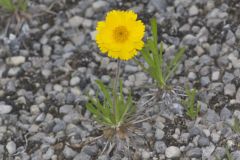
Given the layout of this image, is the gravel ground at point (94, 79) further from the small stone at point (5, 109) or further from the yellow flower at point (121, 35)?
the yellow flower at point (121, 35)

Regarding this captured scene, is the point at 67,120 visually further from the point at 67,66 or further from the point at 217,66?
the point at 217,66

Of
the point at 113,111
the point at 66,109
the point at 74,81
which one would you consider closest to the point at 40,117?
the point at 66,109

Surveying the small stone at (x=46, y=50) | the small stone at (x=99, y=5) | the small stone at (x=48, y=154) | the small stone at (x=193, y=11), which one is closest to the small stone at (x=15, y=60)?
the small stone at (x=46, y=50)

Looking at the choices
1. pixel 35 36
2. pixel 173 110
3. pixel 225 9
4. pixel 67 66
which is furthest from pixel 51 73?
pixel 225 9

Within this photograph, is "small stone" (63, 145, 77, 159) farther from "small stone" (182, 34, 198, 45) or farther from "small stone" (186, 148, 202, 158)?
"small stone" (182, 34, 198, 45)

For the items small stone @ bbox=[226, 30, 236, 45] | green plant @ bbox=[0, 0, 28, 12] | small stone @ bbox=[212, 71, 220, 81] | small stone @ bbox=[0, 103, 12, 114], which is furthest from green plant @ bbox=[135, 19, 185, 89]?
green plant @ bbox=[0, 0, 28, 12]

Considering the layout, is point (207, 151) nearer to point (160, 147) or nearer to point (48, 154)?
point (160, 147)

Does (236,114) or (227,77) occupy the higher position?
(227,77)
